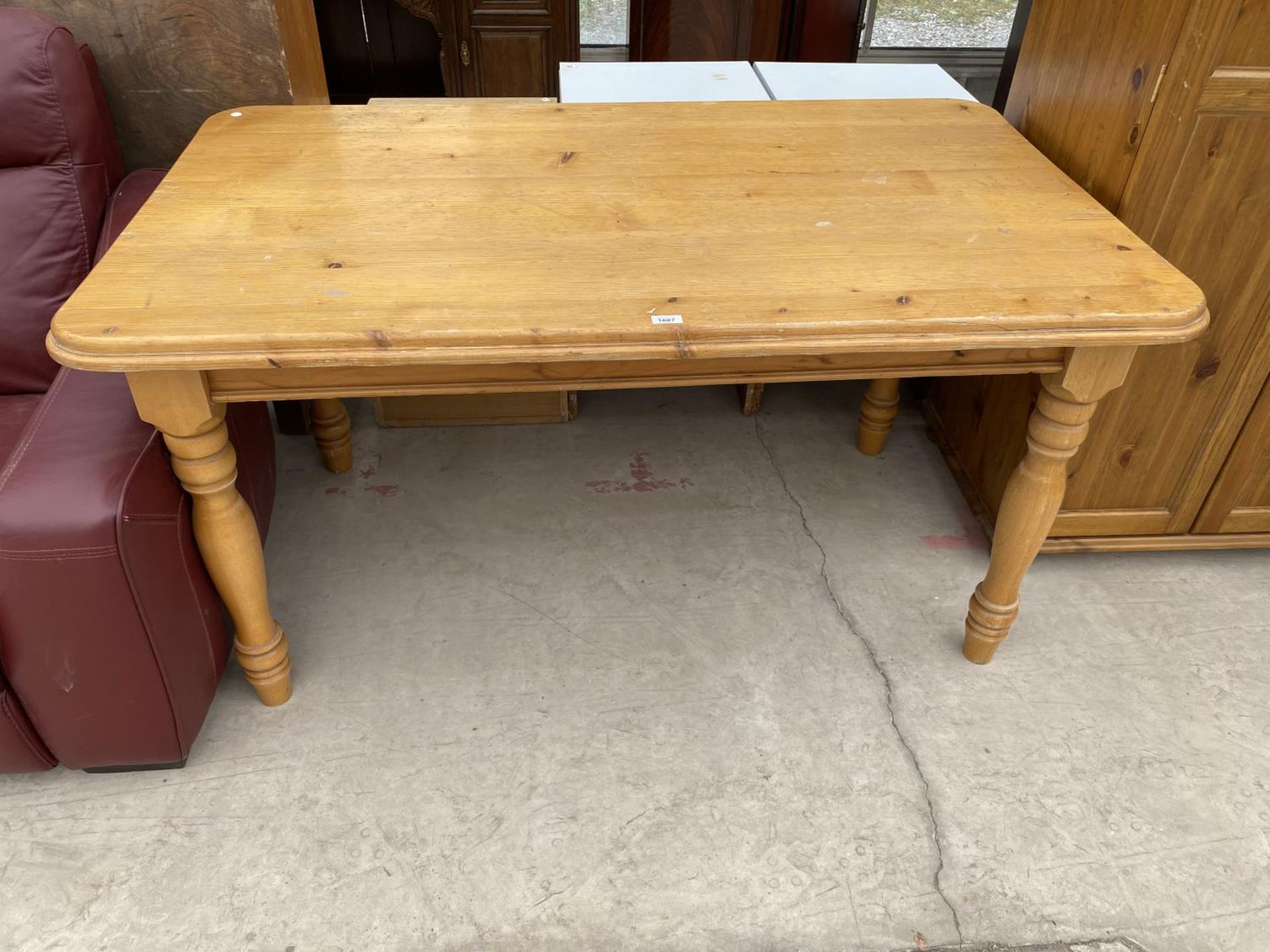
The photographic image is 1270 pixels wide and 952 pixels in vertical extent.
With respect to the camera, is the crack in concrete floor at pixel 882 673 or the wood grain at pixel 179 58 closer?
the crack in concrete floor at pixel 882 673

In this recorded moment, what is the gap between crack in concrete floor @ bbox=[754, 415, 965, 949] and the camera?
4.69 ft

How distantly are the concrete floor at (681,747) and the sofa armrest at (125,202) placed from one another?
669 millimetres

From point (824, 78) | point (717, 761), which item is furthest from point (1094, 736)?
point (824, 78)

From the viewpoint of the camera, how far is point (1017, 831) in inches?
59.2

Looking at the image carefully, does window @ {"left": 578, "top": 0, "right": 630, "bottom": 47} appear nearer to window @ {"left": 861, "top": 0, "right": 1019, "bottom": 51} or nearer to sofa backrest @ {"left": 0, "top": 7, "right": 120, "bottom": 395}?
window @ {"left": 861, "top": 0, "right": 1019, "bottom": 51}

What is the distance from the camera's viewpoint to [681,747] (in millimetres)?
1614

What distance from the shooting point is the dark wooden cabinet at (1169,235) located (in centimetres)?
145

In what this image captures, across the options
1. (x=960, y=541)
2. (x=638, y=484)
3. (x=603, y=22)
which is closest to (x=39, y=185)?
(x=638, y=484)

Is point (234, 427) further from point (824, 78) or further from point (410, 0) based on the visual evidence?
point (410, 0)

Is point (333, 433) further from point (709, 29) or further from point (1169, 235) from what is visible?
point (709, 29)

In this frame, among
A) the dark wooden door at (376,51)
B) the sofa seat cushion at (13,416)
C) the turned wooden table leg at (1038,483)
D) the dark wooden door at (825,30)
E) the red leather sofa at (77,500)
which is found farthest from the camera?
the dark wooden door at (376,51)

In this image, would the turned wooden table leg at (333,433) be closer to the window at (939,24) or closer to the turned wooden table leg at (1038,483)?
the turned wooden table leg at (1038,483)

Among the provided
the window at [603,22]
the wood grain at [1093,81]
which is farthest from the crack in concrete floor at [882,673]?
the window at [603,22]

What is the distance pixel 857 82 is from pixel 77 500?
6.20 feet
